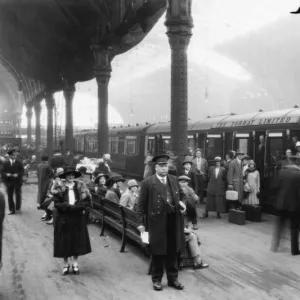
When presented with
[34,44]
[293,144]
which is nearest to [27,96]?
[34,44]

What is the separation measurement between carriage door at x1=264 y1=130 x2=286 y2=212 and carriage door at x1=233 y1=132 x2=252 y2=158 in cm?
89

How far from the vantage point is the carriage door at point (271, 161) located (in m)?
11.8

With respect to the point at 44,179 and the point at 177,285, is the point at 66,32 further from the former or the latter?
the point at 177,285

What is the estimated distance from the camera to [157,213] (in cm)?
547

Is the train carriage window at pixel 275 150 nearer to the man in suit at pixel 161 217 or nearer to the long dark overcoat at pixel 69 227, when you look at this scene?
the man in suit at pixel 161 217

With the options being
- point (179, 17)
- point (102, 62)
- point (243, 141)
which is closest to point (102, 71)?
point (102, 62)

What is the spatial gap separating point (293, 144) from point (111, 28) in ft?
27.4

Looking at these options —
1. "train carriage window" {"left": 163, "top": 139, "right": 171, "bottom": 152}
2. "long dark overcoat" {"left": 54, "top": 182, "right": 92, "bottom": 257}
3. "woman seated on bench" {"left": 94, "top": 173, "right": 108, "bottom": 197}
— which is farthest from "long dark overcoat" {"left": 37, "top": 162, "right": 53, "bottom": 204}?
"train carriage window" {"left": 163, "top": 139, "right": 171, "bottom": 152}

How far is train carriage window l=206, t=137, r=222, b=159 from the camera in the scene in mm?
15228

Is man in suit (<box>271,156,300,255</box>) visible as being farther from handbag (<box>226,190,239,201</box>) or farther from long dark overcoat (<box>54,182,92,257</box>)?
long dark overcoat (<box>54,182,92,257</box>)

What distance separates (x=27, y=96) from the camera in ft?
149

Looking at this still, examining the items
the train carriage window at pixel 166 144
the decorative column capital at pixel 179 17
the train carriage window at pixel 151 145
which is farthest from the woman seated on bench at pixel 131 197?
the train carriage window at pixel 151 145

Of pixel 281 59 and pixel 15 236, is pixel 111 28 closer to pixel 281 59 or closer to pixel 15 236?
pixel 15 236

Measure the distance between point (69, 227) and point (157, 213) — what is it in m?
1.51
